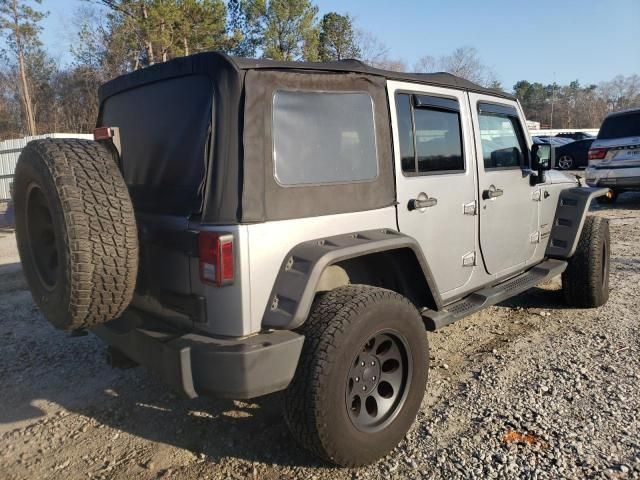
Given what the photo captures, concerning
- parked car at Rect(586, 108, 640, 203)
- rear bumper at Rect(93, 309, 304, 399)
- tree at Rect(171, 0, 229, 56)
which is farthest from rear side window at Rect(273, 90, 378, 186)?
tree at Rect(171, 0, 229, 56)

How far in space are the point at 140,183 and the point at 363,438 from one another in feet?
5.97

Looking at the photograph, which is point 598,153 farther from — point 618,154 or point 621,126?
point 621,126

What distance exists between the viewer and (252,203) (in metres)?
2.40

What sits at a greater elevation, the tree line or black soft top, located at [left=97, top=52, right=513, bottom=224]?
the tree line

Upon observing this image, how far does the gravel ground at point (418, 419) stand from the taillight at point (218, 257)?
107 cm

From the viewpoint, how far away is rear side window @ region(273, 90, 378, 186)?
2.56 metres

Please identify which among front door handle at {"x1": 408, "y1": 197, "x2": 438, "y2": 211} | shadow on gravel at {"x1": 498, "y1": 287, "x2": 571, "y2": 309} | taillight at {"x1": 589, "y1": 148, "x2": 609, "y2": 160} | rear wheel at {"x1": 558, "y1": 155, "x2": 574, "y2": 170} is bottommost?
shadow on gravel at {"x1": 498, "y1": 287, "x2": 571, "y2": 309}

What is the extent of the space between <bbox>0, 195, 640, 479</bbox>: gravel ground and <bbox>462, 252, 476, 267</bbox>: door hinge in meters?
0.77

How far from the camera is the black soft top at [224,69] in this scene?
97.0 inches

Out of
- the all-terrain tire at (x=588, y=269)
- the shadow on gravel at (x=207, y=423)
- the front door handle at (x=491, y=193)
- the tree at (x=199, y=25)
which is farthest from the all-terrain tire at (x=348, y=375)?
the tree at (x=199, y=25)

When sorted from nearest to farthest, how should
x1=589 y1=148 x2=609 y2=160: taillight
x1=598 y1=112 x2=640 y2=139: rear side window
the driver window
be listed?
the driver window
x1=598 y1=112 x2=640 y2=139: rear side window
x1=589 y1=148 x2=609 y2=160: taillight

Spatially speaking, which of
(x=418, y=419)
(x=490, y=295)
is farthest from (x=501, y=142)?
(x=418, y=419)

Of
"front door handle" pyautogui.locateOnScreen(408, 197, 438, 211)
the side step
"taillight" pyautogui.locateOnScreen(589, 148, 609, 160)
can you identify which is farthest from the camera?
"taillight" pyautogui.locateOnScreen(589, 148, 609, 160)

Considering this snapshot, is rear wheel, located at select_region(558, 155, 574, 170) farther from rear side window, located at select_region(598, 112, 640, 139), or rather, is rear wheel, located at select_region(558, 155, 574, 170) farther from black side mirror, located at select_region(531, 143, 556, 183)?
black side mirror, located at select_region(531, 143, 556, 183)
